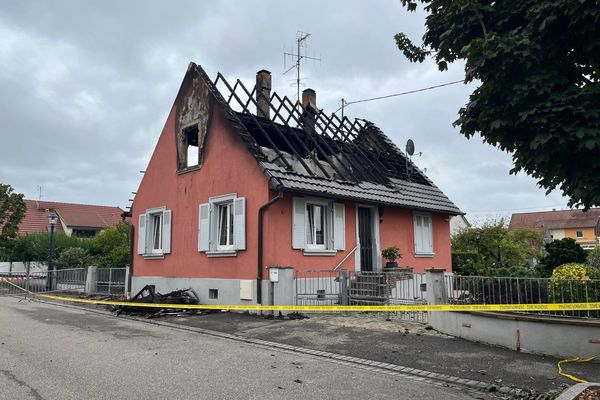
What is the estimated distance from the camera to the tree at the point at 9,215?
29297mm

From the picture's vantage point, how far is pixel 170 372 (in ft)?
21.2

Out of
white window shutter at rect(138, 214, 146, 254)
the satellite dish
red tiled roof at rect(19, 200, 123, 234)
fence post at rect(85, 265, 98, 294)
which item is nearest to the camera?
white window shutter at rect(138, 214, 146, 254)

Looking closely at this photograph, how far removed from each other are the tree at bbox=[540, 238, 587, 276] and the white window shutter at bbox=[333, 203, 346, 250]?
223 inches

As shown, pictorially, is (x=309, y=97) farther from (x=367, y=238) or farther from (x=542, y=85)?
(x=542, y=85)

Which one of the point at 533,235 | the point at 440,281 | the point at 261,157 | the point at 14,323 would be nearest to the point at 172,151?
the point at 261,157

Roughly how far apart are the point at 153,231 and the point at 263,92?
21.6ft

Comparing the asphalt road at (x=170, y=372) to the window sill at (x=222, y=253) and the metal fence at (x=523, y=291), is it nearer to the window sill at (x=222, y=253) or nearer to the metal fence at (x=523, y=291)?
the metal fence at (x=523, y=291)

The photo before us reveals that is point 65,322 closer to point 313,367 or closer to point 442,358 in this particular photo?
point 313,367

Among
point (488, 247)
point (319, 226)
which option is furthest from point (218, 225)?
point (488, 247)

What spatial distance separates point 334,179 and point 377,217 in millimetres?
2321

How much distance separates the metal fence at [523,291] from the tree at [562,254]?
2432 mm

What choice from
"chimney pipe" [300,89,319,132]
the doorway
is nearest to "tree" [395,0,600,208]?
the doorway

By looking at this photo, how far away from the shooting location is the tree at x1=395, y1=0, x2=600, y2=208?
4.68m

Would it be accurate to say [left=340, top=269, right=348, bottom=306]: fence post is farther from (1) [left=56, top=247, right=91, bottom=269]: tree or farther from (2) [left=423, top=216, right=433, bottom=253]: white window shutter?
(1) [left=56, top=247, right=91, bottom=269]: tree
